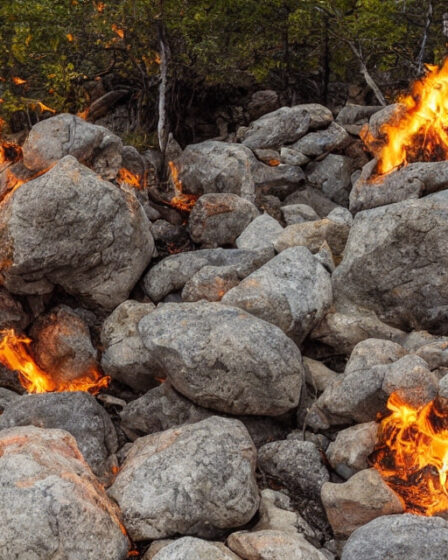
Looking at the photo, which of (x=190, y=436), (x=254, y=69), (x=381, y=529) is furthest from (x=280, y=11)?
(x=381, y=529)

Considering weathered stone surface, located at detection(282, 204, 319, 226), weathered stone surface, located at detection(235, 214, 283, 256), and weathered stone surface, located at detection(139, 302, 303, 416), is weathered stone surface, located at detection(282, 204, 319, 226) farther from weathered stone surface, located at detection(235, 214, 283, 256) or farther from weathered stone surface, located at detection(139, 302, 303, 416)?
weathered stone surface, located at detection(139, 302, 303, 416)

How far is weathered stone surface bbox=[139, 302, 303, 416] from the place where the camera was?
1334 centimetres

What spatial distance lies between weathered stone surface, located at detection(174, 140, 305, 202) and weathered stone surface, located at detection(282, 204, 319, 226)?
1.43 metres

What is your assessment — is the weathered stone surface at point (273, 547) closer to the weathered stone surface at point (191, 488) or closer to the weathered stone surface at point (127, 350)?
the weathered stone surface at point (191, 488)

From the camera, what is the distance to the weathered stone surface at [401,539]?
364 inches

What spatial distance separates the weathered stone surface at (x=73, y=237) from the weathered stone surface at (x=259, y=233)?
123 inches

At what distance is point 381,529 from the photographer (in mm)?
9703

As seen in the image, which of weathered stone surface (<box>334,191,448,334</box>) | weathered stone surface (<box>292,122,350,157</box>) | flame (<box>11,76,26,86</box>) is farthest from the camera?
flame (<box>11,76,26,86</box>)

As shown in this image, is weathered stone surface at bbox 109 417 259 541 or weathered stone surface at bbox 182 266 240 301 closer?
weathered stone surface at bbox 109 417 259 541

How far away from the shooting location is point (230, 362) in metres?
13.3

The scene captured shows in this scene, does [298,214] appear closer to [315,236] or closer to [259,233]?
[259,233]

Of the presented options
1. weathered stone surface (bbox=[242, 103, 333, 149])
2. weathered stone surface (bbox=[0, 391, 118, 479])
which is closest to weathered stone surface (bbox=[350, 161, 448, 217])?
weathered stone surface (bbox=[242, 103, 333, 149])

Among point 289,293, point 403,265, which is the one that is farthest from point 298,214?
point 289,293

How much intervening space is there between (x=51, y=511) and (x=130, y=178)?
1357 cm
